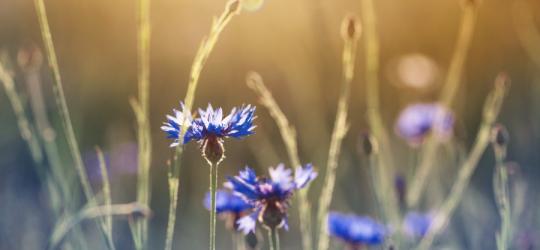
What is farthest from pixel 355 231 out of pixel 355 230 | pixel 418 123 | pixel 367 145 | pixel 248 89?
pixel 248 89

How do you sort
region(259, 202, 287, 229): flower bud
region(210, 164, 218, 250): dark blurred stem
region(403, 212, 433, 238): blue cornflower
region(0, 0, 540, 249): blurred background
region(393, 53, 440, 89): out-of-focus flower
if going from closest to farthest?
region(210, 164, 218, 250): dark blurred stem
region(259, 202, 287, 229): flower bud
region(403, 212, 433, 238): blue cornflower
region(0, 0, 540, 249): blurred background
region(393, 53, 440, 89): out-of-focus flower

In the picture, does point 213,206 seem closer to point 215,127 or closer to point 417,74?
point 215,127

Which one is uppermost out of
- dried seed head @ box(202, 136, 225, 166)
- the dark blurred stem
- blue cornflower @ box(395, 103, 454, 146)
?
blue cornflower @ box(395, 103, 454, 146)

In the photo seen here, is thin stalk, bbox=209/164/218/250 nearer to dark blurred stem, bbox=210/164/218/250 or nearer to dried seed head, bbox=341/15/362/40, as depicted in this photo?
dark blurred stem, bbox=210/164/218/250

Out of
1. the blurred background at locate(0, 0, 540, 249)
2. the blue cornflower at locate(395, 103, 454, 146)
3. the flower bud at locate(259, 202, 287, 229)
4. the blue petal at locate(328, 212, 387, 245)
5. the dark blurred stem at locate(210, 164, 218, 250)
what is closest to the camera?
the dark blurred stem at locate(210, 164, 218, 250)

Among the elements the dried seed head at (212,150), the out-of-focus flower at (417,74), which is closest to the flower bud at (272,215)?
the dried seed head at (212,150)

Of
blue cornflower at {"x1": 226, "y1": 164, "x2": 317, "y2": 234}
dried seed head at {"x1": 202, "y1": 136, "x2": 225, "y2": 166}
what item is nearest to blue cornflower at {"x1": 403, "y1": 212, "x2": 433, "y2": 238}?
blue cornflower at {"x1": 226, "y1": 164, "x2": 317, "y2": 234}
